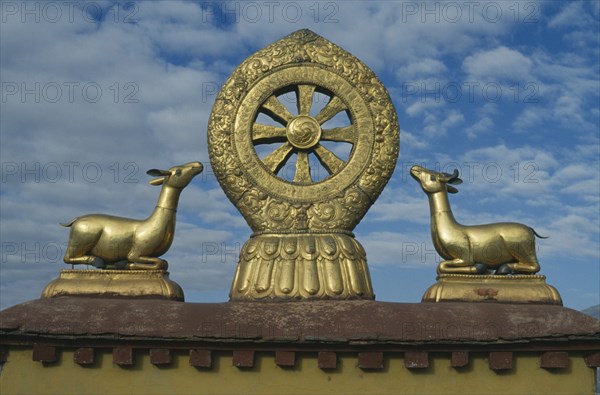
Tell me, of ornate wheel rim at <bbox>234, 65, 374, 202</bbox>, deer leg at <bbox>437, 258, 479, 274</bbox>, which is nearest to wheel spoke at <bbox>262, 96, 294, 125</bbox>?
ornate wheel rim at <bbox>234, 65, 374, 202</bbox>

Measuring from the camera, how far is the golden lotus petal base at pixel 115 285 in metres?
8.26

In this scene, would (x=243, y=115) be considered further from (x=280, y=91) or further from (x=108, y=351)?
(x=108, y=351)

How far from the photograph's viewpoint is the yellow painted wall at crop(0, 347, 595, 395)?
7.52m

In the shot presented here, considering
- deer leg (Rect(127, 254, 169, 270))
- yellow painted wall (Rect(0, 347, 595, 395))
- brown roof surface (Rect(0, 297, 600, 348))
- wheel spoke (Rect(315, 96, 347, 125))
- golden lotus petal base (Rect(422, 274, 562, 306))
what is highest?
wheel spoke (Rect(315, 96, 347, 125))

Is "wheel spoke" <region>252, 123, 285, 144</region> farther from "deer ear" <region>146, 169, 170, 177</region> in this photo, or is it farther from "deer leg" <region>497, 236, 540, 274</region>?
"deer leg" <region>497, 236, 540, 274</region>

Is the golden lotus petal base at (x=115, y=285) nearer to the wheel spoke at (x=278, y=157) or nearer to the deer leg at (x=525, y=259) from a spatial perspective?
the wheel spoke at (x=278, y=157)

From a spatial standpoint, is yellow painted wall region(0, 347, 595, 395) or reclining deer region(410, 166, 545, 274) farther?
reclining deer region(410, 166, 545, 274)

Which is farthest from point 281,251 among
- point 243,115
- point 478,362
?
point 478,362

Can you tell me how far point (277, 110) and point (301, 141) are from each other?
0.54m

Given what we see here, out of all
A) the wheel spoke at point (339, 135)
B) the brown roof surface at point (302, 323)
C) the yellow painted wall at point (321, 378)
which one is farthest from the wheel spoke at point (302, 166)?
the yellow painted wall at point (321, 378)

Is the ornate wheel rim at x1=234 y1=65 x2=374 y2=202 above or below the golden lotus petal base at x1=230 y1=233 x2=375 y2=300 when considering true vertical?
above

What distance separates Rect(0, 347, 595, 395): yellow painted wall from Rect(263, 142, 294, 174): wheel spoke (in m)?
2.57

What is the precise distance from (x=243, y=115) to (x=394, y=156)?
2.03m

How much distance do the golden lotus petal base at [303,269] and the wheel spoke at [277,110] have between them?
155 centimetres
